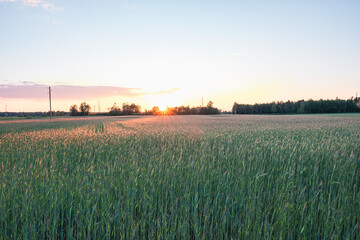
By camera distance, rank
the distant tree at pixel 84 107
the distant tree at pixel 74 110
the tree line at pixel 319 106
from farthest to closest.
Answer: the distant tree at pixel 84 107
the distant tree at pixel 74 110
the tree line at pixel 319 106

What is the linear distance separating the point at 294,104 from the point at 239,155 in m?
131

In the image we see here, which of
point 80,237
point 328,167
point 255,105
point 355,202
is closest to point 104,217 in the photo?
point 80,237

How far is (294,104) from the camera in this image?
389 ft

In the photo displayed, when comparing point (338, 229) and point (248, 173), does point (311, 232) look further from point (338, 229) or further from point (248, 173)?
point (248, 173)

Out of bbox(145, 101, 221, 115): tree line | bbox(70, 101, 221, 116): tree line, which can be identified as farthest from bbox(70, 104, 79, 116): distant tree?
bbox(145, 101, 221, 115): tree line

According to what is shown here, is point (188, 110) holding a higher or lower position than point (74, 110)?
lower

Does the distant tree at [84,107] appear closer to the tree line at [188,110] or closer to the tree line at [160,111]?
the tree line at [160,111]

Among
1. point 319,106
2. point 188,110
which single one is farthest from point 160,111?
point 319,106

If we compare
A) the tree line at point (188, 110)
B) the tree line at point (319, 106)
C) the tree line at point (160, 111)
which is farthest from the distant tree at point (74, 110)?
the tree line at point (319, 106)

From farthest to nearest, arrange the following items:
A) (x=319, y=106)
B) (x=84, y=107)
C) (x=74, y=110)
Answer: (x=84, y=107) → (x=74, y=110) → (x=319, y=106)

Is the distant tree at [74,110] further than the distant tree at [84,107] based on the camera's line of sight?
No

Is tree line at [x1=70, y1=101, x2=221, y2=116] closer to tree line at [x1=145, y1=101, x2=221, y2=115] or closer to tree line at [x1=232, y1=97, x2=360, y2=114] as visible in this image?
tree line at [x1=145, y1=101, x2=221, y2=115]

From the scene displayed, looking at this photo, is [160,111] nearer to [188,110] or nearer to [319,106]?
[188,110]

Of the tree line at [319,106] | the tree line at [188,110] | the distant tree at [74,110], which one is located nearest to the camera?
the tree line at [319,106]
